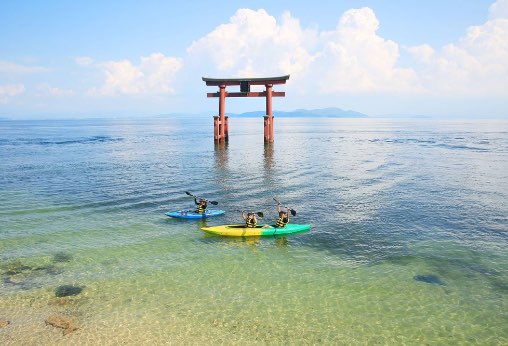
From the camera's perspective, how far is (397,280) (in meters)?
15.1

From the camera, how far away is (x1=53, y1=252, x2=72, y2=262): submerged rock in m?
16.8

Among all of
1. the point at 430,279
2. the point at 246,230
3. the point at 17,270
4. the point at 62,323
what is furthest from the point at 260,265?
the point at 17,270

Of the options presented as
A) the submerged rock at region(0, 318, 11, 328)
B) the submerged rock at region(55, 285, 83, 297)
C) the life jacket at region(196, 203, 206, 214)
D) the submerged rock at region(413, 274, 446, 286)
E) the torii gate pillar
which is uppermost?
the torii gate pillar

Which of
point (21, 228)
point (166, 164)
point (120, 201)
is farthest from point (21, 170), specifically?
point (21, 228)

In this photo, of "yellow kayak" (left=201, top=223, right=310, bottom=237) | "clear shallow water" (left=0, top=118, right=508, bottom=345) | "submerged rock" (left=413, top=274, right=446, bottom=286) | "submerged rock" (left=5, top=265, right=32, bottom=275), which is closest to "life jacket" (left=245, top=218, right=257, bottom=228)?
"yellow kayak" (left=201, top=223, right=310, bottom=237)

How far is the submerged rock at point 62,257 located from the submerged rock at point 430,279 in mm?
14856

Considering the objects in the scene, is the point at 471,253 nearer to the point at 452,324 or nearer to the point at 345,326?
the point at 452,324

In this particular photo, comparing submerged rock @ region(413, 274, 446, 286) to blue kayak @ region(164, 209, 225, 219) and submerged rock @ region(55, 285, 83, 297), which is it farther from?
submerged rock @ region(55, 285, 83, 297)

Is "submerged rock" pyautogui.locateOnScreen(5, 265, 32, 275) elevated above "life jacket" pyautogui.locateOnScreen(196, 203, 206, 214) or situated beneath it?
situated beneath

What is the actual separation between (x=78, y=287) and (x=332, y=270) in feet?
33.0

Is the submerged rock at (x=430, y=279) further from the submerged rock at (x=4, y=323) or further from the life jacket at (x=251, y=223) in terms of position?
the submerged rock at (x=4, y=323)

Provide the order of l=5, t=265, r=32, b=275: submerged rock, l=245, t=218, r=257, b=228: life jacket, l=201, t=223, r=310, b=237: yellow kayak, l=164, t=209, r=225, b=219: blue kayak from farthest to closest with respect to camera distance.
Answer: l=164, t=209, r=225, b=219: blue kayak → l=245, t=218, r=257, b=228: life jacket → l=201, t=223, r=310, b=237: yellow kayak → l=5, t=265, r=32, b=275: submerged rock

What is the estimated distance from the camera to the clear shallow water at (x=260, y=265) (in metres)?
11.9

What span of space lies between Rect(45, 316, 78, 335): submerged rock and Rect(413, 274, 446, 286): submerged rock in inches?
497
